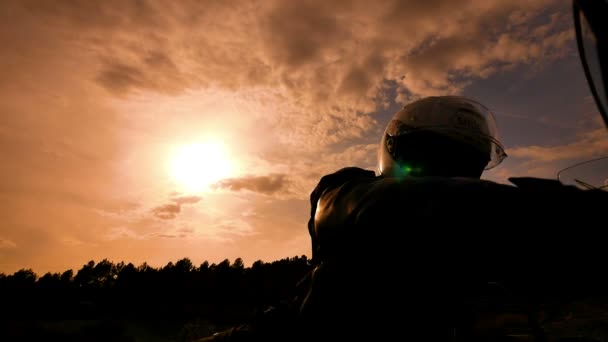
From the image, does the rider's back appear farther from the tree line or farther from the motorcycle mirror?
the tree line

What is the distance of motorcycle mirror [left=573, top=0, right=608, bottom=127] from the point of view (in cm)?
116

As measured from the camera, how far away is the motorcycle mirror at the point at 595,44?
116 cm

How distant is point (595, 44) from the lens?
48.2 inches

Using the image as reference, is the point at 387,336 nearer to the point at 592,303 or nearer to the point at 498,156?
the point at 498,156

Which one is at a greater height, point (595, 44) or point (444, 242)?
point (595, 44)

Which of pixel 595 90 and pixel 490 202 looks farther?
pixel 595 90

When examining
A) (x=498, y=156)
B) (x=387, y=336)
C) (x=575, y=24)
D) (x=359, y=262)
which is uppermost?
(x=498, y=156)

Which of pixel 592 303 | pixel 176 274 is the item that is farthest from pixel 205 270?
pixel 592 303

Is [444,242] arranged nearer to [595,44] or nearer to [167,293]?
[595,44]

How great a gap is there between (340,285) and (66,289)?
127694mm

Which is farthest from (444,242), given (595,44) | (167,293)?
(167,293)

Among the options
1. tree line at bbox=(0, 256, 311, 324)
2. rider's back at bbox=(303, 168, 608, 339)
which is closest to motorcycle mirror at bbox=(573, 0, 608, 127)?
rider's back at bbox=(303, 168, 608, 339)

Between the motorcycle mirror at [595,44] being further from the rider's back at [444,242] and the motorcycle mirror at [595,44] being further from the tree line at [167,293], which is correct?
the tree line at [167,293]

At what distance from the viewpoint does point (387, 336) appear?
1.66 metres
